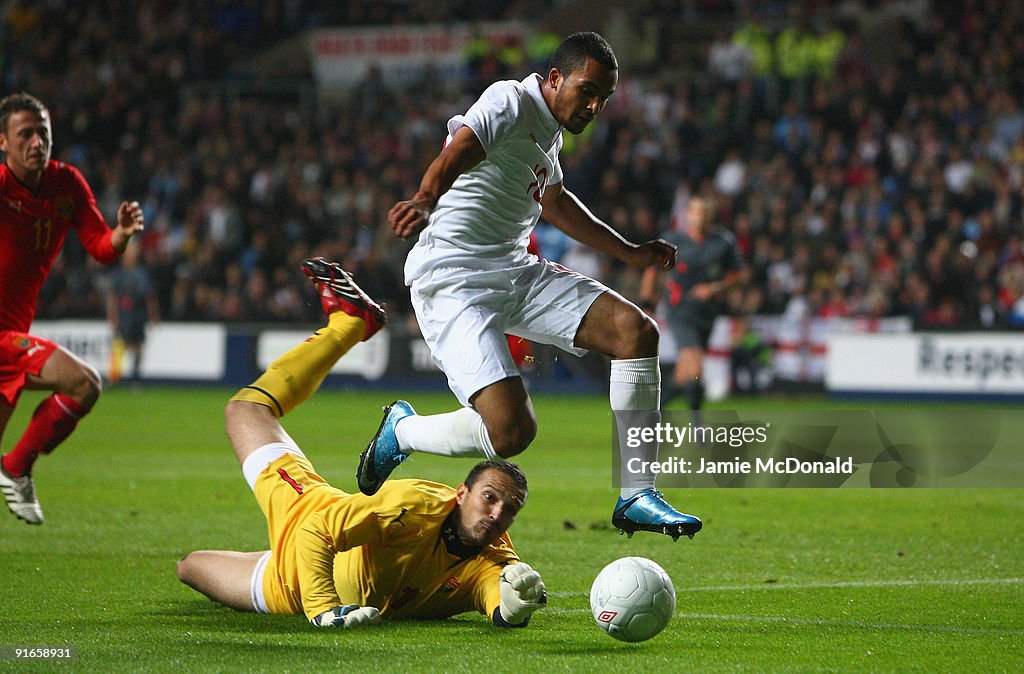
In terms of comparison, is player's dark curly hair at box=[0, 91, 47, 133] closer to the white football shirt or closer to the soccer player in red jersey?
the soccer player in red jersey

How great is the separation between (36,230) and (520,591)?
369 cm

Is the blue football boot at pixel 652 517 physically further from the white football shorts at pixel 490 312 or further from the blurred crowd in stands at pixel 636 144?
the blurred crowd in stands at pixel 636 144

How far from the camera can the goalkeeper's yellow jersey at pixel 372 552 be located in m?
5.02

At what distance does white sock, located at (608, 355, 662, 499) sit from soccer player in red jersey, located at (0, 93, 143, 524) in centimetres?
268

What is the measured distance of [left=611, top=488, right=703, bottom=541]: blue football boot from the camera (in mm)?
5328

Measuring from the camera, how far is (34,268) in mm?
7363

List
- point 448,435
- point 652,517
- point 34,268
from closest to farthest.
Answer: point 652,517 → point 448,435 → point 34,268

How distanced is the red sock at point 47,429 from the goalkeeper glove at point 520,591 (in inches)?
124

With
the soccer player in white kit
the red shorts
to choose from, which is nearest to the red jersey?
the red shorts

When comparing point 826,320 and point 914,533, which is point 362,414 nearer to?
point 826,320

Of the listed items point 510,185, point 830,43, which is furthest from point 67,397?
point 830,43

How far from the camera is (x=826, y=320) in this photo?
1834 centimetres

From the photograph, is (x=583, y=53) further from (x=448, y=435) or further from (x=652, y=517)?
A: (x=652, y=517)

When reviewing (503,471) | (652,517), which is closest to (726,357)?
(652,517)
